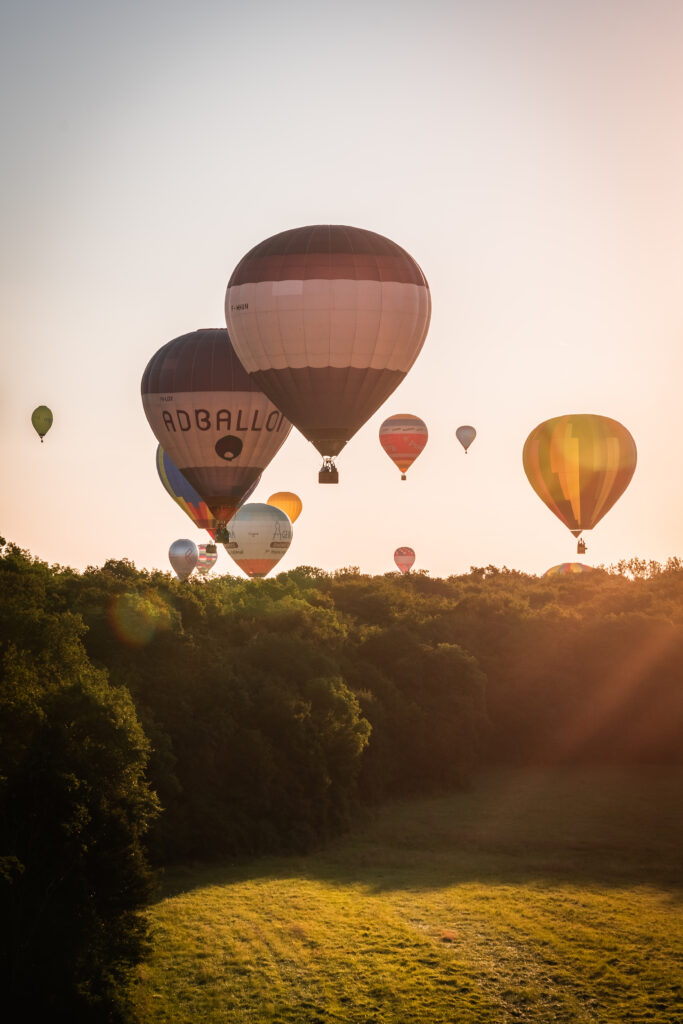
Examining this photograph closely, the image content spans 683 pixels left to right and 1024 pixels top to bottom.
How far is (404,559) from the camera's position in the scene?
5453 inches

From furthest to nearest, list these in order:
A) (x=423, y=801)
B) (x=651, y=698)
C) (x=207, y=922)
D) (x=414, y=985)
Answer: (x=651, y=698)
(x=423, y=801)
(x=207, y=922)
(x=414, y=985)

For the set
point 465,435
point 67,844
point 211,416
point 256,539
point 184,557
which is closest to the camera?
point 67,844

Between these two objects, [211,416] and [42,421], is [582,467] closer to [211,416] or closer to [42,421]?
[211,416]

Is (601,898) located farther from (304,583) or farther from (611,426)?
(304,583)

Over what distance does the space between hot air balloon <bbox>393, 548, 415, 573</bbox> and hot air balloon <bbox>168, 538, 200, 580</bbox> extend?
61.9ft

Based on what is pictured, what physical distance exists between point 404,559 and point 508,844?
283ft

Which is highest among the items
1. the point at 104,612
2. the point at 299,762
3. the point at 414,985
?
the point at 104,612

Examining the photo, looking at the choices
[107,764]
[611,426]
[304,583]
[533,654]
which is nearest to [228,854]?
[107,764]

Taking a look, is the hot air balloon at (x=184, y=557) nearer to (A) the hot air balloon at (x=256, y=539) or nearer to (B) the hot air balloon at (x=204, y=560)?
(B) the hot air balloon at (x=204, y=560)

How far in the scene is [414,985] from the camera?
36.0 m

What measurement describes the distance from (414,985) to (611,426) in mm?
51980

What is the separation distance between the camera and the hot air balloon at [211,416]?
62688mm

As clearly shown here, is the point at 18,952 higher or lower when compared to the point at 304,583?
lower

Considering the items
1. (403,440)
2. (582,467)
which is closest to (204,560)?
(403,440)
